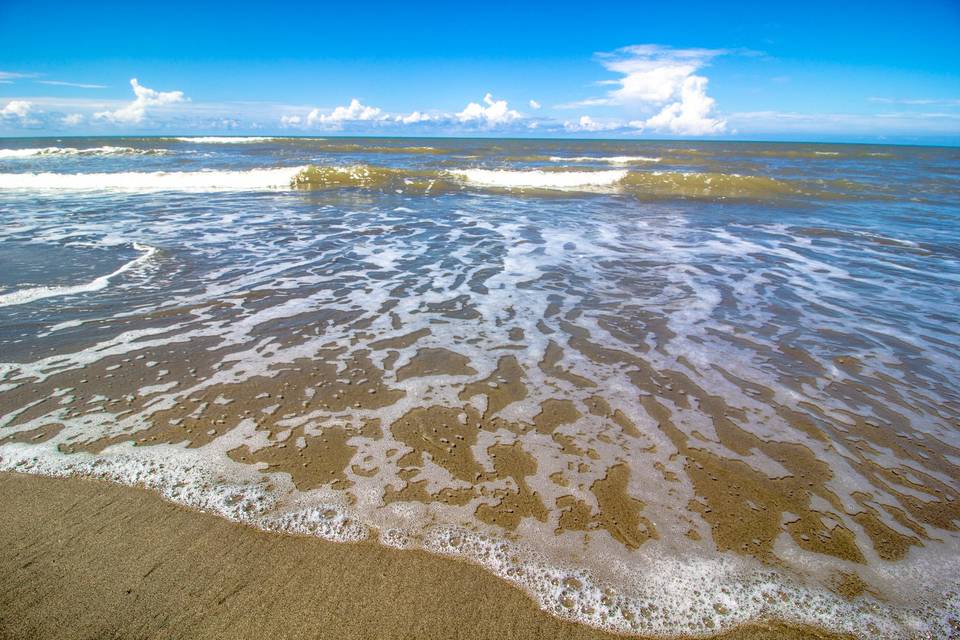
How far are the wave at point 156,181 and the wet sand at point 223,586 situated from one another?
65.8 ft

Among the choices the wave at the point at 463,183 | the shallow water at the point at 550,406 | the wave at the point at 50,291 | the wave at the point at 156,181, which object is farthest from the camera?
the wave at the point at 156,181

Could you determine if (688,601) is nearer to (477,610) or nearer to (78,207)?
(477,610)

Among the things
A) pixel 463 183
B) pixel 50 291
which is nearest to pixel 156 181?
pixel 463 183

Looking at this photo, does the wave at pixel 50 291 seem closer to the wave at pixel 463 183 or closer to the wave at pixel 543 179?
the wave at pixel 463 183

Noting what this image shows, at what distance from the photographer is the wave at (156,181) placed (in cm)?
2032

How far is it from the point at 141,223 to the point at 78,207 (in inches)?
180

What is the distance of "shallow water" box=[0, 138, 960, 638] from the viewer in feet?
8.85

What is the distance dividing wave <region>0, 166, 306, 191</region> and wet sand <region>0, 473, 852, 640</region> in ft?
65.8

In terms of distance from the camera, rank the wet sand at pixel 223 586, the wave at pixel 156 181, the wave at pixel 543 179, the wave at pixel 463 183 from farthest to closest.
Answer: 1. the wave at pixel 543 179
2. the wave at pixel 156 181
3. the wave at pixel 463 183
4. the wet sand at pixel 223 586

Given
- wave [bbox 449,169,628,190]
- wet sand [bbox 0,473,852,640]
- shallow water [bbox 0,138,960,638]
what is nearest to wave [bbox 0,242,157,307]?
shallow water [bbox 0,138,960,638]

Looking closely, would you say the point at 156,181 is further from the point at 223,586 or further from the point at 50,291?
the point at 223,586

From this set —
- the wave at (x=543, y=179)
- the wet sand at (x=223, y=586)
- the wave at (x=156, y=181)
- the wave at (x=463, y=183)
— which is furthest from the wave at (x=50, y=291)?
the wave at (x=543, y=179)

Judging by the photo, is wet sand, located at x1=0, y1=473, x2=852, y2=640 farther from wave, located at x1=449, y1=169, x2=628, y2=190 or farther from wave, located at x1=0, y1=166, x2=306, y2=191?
wave, located at x1=449, y1=169, x2=628, y2=190

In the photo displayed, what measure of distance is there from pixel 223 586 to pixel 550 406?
2686mm
